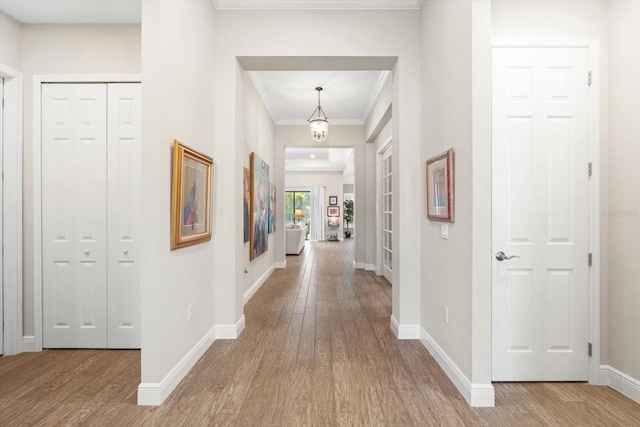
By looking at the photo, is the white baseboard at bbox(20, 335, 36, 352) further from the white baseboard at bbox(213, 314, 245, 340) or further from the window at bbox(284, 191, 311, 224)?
the window at bbox(284, 191, 311, 224)

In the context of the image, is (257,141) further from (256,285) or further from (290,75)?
(256,285)

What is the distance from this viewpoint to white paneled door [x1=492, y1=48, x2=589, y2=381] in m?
2.20

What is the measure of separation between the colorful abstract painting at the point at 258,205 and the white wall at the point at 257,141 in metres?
0.13

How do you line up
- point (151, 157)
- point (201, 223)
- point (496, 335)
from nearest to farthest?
point (151, 157)
point (496, 335)
point (201, 223)

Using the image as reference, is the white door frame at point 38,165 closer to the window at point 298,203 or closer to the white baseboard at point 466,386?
the white baseboard at point 466,386

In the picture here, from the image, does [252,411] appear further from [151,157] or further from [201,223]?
[151,157]

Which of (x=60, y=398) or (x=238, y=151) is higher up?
(x=238, y=151)

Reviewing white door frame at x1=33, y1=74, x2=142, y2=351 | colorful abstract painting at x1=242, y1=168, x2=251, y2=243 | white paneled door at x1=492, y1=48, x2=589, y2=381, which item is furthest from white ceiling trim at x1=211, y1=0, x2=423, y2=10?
colorful abstract painting at x1=242, y1=168, x2=251, y2=243

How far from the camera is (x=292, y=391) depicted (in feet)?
6.95

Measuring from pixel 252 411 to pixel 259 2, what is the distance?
331 cm

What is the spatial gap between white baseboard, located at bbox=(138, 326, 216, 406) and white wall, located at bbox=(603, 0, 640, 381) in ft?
9.78

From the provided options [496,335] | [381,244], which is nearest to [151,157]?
[496,335]

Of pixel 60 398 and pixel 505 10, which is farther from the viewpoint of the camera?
pixel 505 10

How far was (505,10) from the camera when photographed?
7.45 feet
